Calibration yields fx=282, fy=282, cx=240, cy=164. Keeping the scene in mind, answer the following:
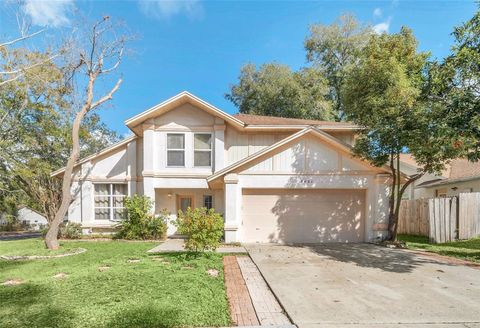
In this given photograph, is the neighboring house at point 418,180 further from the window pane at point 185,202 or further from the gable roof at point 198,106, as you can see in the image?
the window pane at point 185,202

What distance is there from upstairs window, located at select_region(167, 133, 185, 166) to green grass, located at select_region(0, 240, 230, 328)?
20.9 ft

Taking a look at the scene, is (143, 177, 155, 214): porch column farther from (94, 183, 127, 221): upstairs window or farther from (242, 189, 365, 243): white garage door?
(242, 189, 365, 243): white garage door

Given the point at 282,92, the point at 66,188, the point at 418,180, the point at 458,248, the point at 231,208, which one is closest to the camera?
the point at 458,248

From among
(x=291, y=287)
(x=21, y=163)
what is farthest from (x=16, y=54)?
(x=291, y=287)

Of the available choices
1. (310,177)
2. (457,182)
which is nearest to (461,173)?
(457,182)

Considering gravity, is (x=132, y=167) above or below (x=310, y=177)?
above

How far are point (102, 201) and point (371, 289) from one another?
13.4 m

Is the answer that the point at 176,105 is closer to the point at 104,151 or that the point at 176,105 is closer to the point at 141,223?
the point at 104,151

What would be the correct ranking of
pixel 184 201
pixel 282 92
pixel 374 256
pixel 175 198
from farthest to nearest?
pixel 282 92 < pixel 184 201 < pixel 175 198 < pixel 374 256

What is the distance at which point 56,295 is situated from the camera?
5469mm

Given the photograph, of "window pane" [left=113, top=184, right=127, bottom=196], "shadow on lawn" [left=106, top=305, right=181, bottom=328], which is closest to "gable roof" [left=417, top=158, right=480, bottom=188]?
"shadow on lawn" [left=106, top=305, right=181, bottom=328]

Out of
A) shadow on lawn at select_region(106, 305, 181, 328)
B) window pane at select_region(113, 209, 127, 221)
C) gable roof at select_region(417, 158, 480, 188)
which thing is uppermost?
gable roof at select_region(417, 158, 480, 188)

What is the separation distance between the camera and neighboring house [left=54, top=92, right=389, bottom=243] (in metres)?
12.0

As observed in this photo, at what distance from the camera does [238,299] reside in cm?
537
